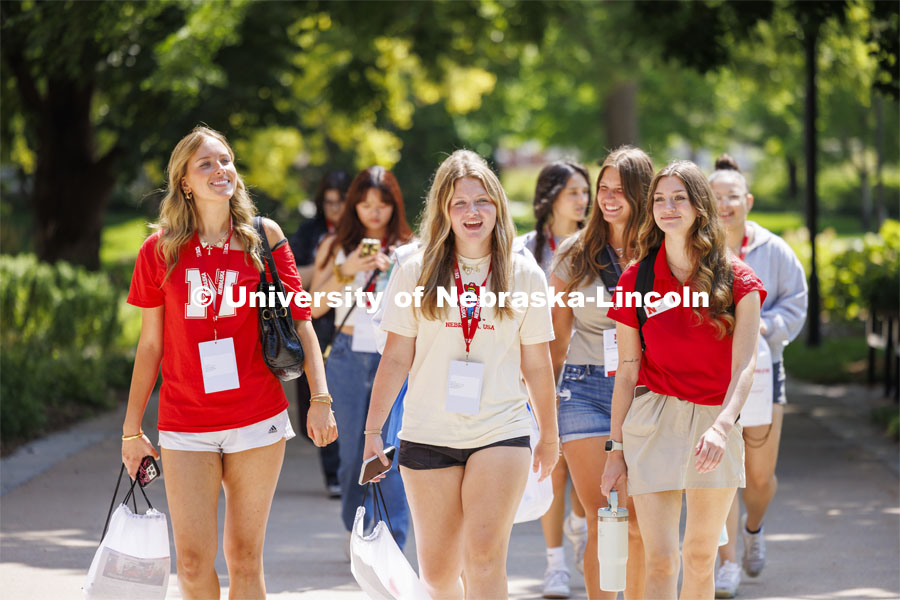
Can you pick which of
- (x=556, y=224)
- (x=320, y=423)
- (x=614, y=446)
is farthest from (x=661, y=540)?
(x=556, y=224)

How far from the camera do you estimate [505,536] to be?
453 centimetres

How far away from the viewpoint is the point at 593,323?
5.56m

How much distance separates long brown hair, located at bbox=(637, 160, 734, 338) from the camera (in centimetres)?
454

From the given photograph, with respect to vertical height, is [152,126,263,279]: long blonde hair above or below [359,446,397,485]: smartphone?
above

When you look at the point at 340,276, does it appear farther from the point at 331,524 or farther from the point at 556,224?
the point at 331,524

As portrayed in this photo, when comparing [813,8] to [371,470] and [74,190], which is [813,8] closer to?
[371,470]

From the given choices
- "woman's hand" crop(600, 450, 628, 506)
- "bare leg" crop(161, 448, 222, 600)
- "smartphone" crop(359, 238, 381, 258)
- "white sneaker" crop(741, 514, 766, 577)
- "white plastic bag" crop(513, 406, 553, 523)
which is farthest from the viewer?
"smartphone" crop(359, 238, 381, 258)

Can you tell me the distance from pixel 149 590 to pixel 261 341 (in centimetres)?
102

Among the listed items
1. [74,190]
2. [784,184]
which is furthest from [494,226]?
[784,184]

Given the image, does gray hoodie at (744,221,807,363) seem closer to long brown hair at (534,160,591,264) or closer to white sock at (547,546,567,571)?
long brown hair at (534,160,591,264)

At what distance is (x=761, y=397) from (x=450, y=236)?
227 centimetres

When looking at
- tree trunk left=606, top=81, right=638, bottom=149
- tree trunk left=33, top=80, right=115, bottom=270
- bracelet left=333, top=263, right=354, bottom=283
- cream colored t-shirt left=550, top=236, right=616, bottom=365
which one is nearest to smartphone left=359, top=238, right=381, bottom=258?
bracelet left=333, top=263, right=354, bottom=283

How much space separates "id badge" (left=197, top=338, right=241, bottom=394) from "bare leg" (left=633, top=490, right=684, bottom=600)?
5.39ft

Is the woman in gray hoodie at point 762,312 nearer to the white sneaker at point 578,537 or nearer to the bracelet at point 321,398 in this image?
the white sneaker at point 578,537
